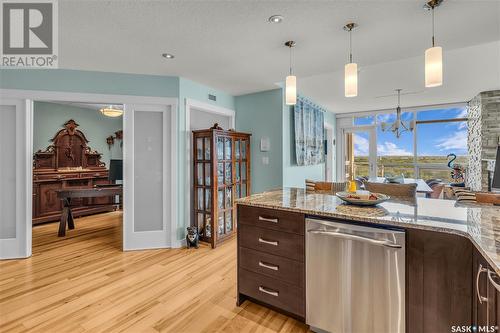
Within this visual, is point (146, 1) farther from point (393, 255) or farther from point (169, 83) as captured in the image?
point (393, 255)

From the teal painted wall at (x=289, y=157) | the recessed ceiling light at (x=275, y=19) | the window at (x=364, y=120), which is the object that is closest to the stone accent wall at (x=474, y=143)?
the window at (x=364, y=120)

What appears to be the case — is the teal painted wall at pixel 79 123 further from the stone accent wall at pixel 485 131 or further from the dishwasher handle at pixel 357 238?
the stone accent wall at pixel 485 131

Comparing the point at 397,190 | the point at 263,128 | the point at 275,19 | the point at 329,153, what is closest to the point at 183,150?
the point at 263,128

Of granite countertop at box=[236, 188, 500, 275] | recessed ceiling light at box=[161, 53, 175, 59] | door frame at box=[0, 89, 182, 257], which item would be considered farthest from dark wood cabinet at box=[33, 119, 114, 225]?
granite countertop at box=[236, 188, 500, 275]

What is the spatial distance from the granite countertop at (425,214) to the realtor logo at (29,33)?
2256mm

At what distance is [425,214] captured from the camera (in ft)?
5.19

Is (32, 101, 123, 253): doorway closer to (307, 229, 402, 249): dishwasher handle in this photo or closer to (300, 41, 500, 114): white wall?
(307, 229, 402, 249): dishwasher handle

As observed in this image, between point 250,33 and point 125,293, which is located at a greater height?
point 250,33

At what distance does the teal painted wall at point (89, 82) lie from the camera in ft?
10.1

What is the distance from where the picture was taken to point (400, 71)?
3.57 m

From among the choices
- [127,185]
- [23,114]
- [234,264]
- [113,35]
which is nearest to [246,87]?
[113,35]

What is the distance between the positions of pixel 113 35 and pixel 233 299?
107 inches

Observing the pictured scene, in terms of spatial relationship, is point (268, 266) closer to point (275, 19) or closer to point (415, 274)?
point (415, 274)

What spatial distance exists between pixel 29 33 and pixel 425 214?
359 centimetres
